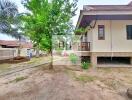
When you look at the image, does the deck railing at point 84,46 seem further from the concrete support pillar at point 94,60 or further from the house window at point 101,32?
the house window at point 101,32

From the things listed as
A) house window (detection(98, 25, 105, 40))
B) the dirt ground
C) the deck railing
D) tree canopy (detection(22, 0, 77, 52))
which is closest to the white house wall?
house window (detection(98, 25, 105, 40))

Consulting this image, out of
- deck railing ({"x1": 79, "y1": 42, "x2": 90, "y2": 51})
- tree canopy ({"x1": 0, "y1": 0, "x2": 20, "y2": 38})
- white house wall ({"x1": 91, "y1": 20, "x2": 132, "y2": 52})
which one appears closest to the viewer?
white house wall ({"x1": 91, "y1": 20, "x2": 132, "y2": 52})

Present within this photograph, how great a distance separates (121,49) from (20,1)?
8009mm

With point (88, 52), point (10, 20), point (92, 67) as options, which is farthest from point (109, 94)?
point (10, 20)

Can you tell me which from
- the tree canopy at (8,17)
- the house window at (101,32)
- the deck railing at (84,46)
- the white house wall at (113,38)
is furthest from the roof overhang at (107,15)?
the tree canopy at (8,17)

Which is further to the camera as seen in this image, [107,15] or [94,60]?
[94,60]

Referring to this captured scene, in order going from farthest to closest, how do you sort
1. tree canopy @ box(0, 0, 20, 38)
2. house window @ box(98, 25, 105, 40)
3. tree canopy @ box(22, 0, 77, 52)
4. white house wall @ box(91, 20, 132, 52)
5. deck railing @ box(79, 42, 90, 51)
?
deck railing @ box(79, 42, 90, 51) < tree canopy @ box(0, 0, 20, 38) < house window @ box(98, 25, 105, 40) < white house wall @ box(91, 20, 132, 52) < tree canopy @ box(22, 0, 77, 52)

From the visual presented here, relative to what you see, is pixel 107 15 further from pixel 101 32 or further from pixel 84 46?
pixel 84 46

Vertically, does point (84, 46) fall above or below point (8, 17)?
below

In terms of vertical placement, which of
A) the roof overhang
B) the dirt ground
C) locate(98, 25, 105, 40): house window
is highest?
the roof overhang

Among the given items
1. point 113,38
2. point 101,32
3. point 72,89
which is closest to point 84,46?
point 101,32

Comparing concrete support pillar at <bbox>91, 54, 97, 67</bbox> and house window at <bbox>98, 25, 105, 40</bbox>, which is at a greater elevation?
house window at <bbox>98, 25, 105, 40</bbox>

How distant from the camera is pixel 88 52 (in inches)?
634

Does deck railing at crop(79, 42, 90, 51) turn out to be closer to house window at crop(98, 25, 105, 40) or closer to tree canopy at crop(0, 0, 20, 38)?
house window at crop(98, 25, 105, 40)
